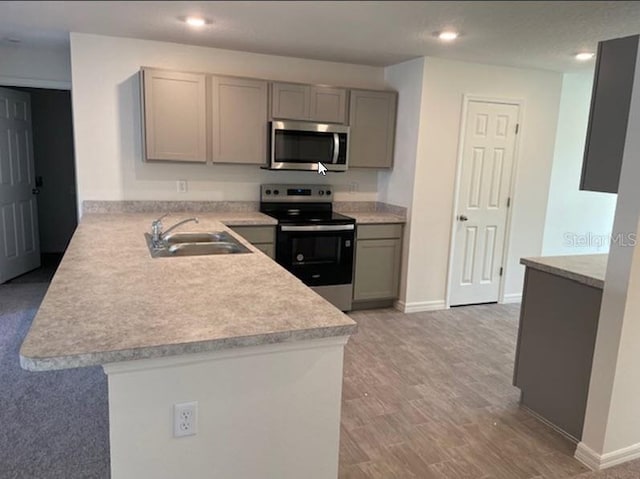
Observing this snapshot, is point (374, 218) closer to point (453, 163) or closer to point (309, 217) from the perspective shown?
point (309, 217)

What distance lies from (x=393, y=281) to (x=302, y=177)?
1.30 meters

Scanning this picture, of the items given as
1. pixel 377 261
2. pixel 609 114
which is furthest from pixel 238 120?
pixel 609 114

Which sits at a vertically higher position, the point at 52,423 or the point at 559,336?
the point at 559,336

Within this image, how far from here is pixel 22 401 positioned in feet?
8.34

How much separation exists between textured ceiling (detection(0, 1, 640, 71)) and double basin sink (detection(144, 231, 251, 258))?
113cm

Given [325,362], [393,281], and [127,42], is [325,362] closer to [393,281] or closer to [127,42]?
[393,281]

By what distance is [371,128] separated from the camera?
4246mm

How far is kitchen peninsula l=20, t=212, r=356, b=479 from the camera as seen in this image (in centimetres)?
135

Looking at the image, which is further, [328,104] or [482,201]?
[482,201]

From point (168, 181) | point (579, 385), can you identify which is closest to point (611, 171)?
point (579, 385)

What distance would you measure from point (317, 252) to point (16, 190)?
130 inches

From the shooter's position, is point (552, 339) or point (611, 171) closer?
point (611, 171)

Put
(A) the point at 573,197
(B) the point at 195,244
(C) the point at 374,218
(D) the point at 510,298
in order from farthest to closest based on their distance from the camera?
1. (A) the point at 573,197
2. (D) the point at 510,298
3. (C) the point at 374,218
4. (B) the point at 195,244

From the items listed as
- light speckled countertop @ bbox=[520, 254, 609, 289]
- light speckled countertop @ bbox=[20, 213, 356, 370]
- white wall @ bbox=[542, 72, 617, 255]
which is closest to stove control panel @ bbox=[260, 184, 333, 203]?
light speckled countertop @ bbox=[20, 213, 356, 370]
